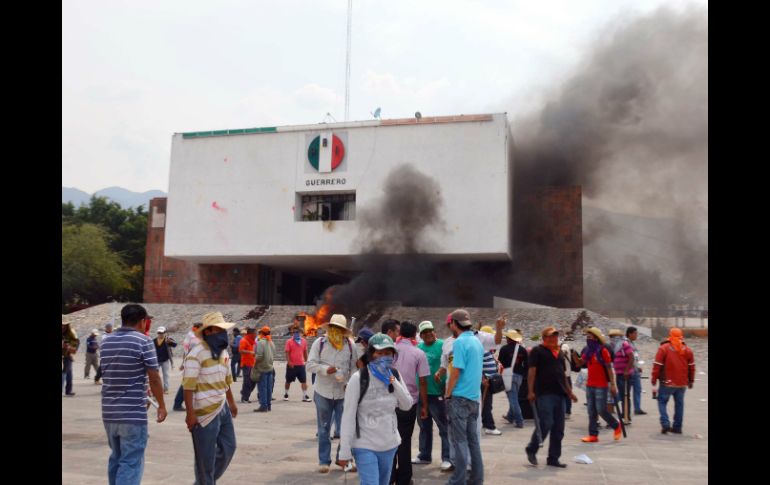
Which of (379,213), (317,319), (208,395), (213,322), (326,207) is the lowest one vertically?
(317,319)

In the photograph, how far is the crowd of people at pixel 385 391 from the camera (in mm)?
4363

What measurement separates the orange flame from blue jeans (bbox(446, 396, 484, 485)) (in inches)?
883

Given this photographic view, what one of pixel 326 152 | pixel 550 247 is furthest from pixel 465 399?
pixel 550 247

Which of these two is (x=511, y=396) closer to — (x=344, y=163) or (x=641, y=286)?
(x=344, y=163)

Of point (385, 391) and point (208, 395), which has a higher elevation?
point (385, 391)

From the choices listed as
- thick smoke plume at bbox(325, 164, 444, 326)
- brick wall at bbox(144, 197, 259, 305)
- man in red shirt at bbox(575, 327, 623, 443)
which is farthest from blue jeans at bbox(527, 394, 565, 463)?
brick wall at bbox(144, 197, 259, 305)

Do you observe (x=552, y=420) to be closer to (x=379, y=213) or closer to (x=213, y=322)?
(x=213, y=322)

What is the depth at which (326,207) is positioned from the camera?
36.2 m

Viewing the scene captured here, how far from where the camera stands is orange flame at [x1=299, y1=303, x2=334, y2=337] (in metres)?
28.0

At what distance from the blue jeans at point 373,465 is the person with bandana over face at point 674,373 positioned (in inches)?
229

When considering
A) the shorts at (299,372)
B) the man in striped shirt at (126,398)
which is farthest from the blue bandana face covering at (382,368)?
the shorts at (299,372)

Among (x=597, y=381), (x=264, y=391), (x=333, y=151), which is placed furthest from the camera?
(x=333, y=151)

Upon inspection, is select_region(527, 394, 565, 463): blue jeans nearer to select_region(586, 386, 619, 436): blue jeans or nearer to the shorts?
select_region(586, 386, 619, 436): blue jeans

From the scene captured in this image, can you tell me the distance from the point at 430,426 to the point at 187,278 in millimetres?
35702
